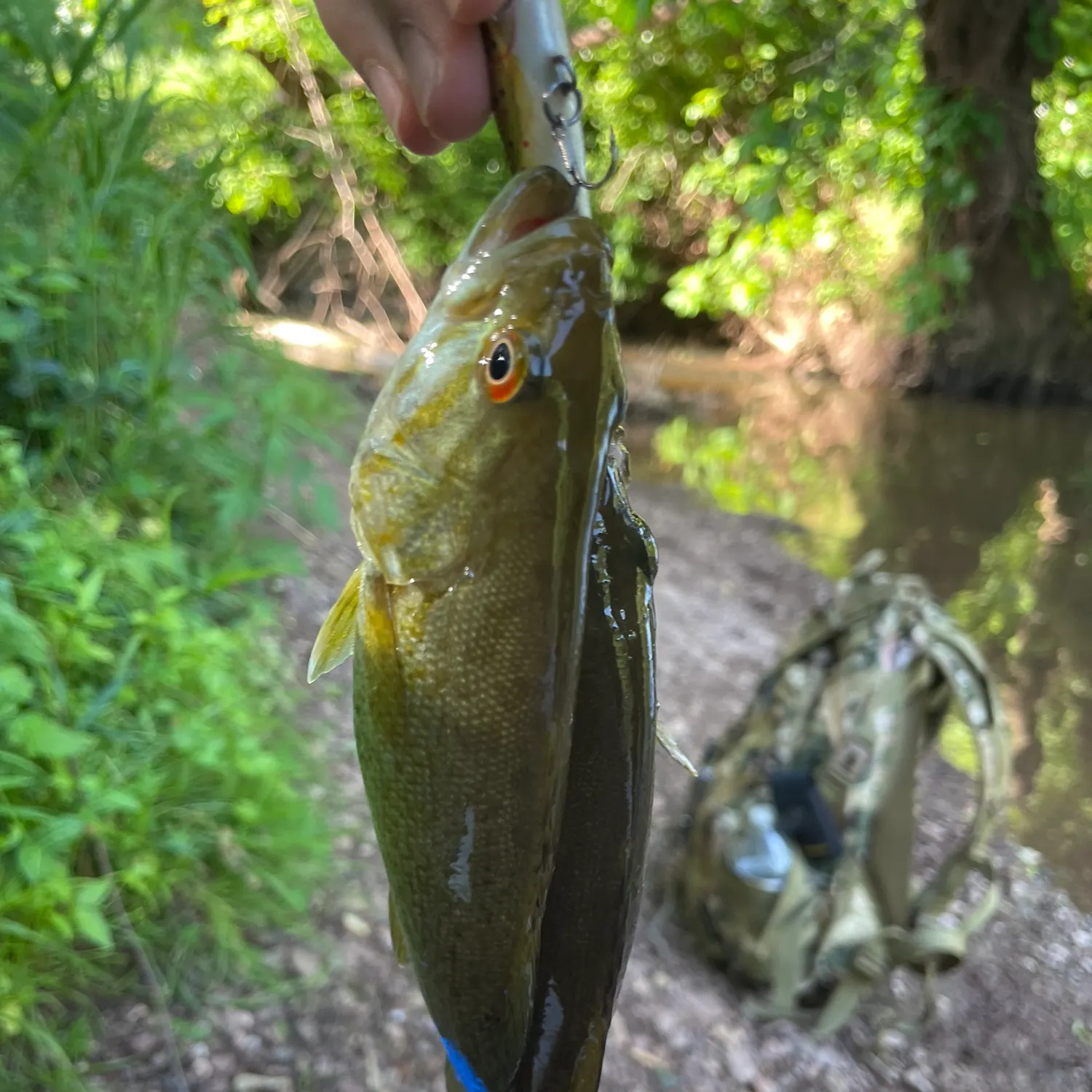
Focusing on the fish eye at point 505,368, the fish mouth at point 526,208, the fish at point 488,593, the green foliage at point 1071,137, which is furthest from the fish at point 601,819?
the green foliage at point 1071,137

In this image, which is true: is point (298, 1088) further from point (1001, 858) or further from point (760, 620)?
point (760, 620)

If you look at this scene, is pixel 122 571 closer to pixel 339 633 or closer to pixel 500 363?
pixel 339 633

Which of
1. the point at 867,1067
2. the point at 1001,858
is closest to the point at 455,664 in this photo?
the point at 867,1067

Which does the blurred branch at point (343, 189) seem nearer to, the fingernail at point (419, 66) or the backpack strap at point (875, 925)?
the backpack strap at point (875, 925)

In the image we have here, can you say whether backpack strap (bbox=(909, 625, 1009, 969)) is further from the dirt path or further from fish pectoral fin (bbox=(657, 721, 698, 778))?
fish pectoral fin (bbox=(657, 721, 698, 778))

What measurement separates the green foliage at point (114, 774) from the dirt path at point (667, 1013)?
0.57 feet

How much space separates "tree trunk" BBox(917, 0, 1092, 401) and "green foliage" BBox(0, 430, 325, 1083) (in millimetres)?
5773

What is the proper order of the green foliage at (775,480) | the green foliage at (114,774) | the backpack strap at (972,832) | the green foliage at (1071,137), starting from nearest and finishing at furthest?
the green foliage at (114,774), the backpack strap at (972,832), the green foliage at (1071,137), the green foliage at (775,480)

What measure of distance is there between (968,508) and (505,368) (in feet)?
25.7

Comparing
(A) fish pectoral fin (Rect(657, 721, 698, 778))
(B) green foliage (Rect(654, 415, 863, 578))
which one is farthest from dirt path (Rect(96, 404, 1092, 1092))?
(B) green foliage (Rect(654, 415, 863, 578))

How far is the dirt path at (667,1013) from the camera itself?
187 centimetres

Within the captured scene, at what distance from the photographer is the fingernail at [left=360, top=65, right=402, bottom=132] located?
114 cm

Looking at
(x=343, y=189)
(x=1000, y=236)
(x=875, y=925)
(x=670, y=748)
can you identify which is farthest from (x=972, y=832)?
(x=1000, y=236)

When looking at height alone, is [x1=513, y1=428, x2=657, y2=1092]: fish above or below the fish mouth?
below
